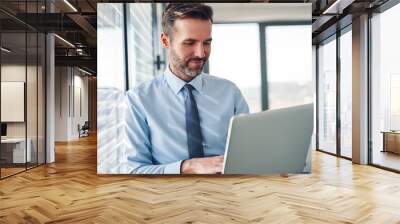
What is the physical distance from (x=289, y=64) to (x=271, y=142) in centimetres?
132

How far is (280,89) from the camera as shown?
6.42 m

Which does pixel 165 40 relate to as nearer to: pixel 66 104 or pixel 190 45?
pixel 190 45

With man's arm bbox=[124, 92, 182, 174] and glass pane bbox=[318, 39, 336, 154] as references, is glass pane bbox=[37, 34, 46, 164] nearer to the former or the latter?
man's arm bbox=[124, 92, 182, 174]

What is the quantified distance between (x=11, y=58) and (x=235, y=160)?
13.3 feet

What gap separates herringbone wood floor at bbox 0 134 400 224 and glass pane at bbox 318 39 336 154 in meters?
3.11

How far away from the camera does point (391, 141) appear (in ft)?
24.0

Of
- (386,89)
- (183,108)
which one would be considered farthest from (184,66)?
(386,89)

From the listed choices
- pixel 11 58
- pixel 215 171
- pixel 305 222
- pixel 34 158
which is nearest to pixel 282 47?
pixel 215 171

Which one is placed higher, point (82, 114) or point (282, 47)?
point (282, 47)

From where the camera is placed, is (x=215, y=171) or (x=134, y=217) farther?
(x=215, y=171)

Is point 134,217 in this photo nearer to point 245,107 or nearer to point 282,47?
point 245,107

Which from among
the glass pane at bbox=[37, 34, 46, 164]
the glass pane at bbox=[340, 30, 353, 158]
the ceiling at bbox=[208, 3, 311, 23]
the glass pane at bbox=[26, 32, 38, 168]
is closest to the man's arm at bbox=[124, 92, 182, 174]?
the ceiling at bbox=[208, 3, 311, 23]

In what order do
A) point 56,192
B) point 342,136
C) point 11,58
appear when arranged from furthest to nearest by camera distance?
point 342,136
point 11,58
point 56,192

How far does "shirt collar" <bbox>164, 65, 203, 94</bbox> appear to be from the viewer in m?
6.26
